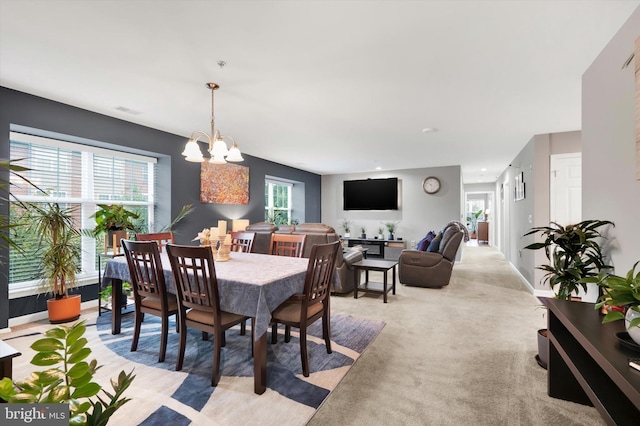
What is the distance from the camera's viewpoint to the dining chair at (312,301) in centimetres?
216

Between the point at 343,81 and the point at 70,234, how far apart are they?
3198 mm

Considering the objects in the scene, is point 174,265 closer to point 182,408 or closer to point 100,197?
point 182,408

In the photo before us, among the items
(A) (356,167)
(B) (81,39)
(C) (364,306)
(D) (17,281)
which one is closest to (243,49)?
(B) (81,39)

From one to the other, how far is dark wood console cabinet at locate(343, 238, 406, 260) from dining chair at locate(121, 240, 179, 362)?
594 centimetres

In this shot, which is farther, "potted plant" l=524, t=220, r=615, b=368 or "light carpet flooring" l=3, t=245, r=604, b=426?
"potted plant" l=524, t=220, r=615, b=368

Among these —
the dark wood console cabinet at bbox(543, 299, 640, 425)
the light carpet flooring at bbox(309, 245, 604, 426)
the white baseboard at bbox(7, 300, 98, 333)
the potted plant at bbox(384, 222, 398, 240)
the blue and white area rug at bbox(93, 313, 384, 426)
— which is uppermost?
the potted plant at bbox(384, 222, 398, 240)

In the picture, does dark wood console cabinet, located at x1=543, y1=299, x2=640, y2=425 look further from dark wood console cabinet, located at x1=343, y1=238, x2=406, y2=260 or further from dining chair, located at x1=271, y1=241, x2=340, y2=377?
dark wood console cabinet, located at x1=343, y1=238, x2=406, y2=260

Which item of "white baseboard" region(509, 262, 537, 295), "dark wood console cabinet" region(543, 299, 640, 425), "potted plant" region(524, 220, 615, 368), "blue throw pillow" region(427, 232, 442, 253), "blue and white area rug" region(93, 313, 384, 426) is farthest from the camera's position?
"blue throw pillow" region(427, 232, 442, 253)

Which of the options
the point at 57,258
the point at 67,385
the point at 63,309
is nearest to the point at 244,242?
the point at 57,258

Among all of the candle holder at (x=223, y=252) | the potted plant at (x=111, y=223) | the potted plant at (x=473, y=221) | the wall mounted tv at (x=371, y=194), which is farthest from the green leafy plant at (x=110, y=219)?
the potted plant at (x=473, y=221)

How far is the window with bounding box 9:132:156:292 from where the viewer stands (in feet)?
10.7

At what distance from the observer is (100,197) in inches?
157

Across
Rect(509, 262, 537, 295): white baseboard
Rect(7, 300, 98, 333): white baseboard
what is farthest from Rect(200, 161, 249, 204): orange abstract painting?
Result: Rect(509, 262, 537, 295): white baseboard

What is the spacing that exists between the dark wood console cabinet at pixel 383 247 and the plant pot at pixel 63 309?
591 centimetres
